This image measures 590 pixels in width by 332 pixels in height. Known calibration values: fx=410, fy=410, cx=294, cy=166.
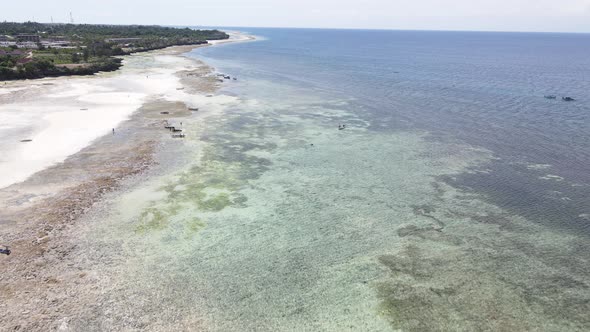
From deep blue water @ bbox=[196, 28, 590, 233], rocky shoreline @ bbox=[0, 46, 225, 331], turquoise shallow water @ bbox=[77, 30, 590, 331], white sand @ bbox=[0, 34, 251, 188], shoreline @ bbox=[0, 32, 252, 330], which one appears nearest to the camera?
rocky shoreline @ bbox=[0, 46, 225, 331]

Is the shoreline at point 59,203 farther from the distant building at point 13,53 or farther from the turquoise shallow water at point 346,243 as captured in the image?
the distant building at point 13,53

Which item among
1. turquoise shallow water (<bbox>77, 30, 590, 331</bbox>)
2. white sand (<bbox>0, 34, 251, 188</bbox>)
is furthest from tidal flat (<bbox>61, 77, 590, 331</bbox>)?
white sand (<bbox>0, 34, 251, 188</bbox>)

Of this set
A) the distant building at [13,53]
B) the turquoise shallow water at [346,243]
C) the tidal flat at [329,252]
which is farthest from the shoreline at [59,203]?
the distant building at [13,53]

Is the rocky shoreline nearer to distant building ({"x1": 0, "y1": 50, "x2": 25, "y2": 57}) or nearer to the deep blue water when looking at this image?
the deep blue water

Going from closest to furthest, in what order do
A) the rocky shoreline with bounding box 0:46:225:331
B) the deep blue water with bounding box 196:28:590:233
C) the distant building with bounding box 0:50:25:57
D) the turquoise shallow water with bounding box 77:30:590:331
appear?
1. the rocky shoreline with bounding box 0:46:225:331
2. the turquoise shallow water with bounding box 77:30:590:331
3. the deep blue water with bounding box 196:28:590:233
4. the distant building with bounding box 0:50:25:57

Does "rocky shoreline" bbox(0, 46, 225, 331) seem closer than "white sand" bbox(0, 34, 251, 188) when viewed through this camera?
Yes

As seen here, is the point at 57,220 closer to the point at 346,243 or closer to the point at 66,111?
the point at 346,243

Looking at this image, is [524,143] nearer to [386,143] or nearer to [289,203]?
[386,143]
